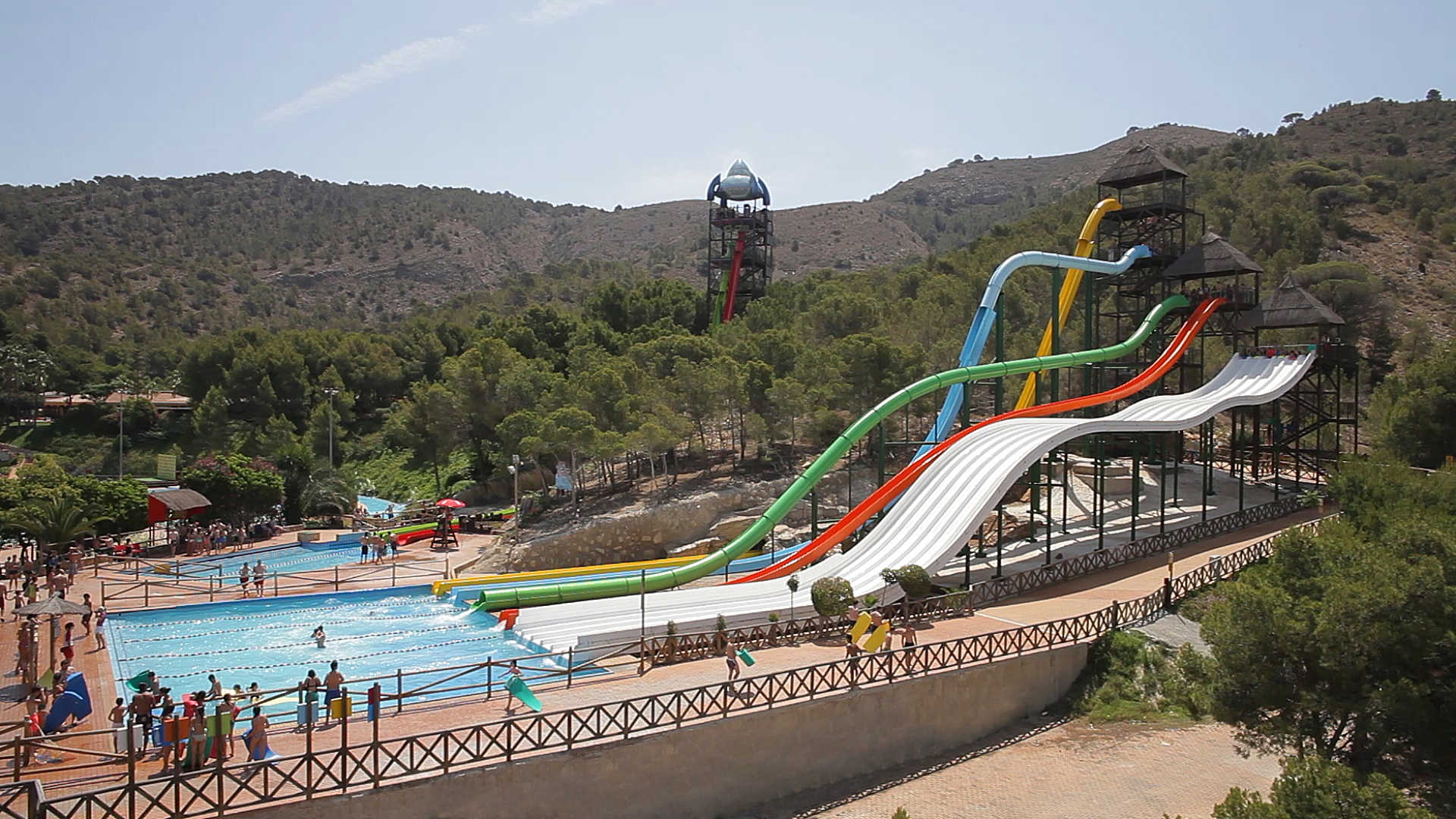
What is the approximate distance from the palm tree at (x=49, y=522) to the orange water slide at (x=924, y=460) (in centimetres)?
2101

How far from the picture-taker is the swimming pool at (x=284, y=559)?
3000cm

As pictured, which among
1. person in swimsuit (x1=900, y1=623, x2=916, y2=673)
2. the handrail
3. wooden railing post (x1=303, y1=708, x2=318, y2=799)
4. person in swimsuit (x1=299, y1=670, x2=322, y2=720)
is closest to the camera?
the handrail

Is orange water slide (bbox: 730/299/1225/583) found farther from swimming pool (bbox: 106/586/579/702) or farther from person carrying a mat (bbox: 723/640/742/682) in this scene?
person carrying a mat (bbox: 723/640/742/682)

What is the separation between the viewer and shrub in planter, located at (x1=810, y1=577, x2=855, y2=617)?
21359mm

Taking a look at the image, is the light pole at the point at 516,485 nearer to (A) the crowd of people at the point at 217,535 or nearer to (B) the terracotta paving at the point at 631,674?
(A) the crowd of people at the point at 217,535

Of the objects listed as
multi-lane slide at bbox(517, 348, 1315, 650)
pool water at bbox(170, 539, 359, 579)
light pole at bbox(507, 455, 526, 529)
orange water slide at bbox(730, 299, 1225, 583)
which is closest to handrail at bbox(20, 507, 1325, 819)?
multi-lane slide at bbox(517, 348, 1315, 650)

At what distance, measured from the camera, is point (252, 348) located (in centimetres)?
6456

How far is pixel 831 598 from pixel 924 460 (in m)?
9.22

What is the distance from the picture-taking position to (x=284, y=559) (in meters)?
33.2

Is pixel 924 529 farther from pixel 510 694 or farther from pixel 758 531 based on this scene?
pixel 510 694

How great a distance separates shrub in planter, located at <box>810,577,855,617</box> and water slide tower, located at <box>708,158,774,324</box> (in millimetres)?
42431

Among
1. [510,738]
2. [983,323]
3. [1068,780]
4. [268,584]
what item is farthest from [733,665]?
[983,323]

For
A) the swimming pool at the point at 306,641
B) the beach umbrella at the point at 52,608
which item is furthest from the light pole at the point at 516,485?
the beach umbrella at the point at 52,608

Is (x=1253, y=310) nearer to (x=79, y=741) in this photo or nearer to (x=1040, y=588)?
(x=1040, y=588)
